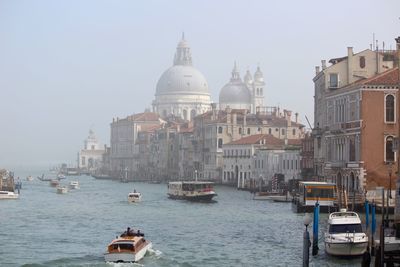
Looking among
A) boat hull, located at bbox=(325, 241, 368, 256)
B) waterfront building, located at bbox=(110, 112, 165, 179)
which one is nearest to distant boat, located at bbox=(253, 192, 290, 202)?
boat hull, located at bbox=(325, 241, 368, 256)

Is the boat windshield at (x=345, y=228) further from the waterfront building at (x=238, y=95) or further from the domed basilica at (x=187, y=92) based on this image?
the domed basilica at (x=187, y=92)

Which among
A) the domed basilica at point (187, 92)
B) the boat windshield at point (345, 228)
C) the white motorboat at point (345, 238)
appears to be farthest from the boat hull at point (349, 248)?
the domed basilica at point (187, 92)

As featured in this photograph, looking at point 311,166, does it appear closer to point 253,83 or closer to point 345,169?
point 345,169

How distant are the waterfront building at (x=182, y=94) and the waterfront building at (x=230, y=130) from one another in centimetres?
4941

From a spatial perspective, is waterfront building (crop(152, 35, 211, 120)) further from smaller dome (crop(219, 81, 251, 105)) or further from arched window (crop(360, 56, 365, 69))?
arched window (crop(360, 56, 365, 69))

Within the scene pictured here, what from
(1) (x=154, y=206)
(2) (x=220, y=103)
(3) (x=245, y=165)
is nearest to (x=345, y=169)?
(1) (x=154, y=206)

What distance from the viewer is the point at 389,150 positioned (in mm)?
40312

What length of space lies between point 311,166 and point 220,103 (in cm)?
7983

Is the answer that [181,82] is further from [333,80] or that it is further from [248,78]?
[333,80]

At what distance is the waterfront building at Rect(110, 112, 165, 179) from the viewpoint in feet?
420

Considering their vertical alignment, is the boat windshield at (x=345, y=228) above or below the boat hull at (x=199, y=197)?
below

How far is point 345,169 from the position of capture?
42250 mm

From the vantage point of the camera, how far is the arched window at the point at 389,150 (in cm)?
4001

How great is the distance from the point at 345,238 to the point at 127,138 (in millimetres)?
107650
